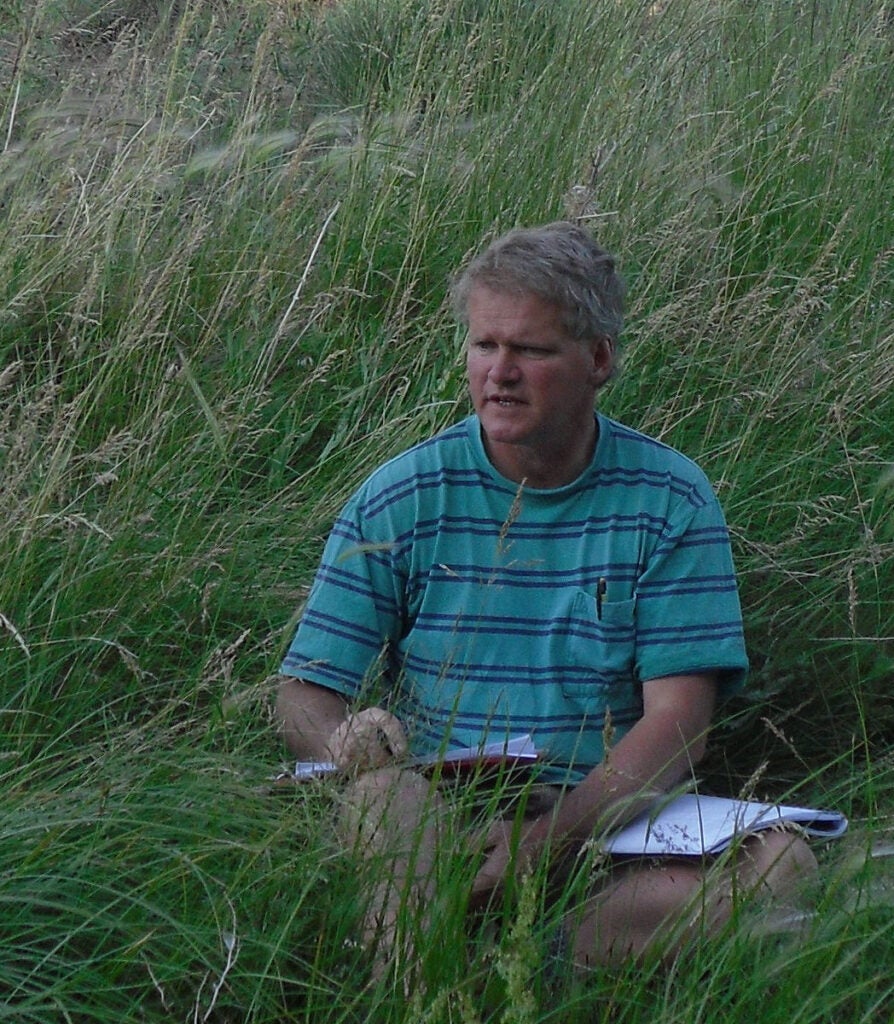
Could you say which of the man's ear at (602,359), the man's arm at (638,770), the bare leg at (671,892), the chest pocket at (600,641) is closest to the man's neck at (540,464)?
the man's ear at (602,359)

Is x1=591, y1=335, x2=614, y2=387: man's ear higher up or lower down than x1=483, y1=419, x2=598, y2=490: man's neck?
higher up

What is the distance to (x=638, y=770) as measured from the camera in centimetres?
273

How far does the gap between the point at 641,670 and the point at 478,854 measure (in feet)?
2.37

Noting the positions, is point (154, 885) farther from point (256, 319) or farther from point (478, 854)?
point (256, 319)

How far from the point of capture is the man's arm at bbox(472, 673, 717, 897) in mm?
2516

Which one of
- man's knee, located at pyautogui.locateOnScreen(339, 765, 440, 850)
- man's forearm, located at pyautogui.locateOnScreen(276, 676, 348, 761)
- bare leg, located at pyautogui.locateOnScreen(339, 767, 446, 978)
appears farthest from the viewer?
man's forearm, located at pyautogui.locateOnScreen(276, 676, 348, 761)

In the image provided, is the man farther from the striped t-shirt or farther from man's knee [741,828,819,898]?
man's knee [741,828,819,898]

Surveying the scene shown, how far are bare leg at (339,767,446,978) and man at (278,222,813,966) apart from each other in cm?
27

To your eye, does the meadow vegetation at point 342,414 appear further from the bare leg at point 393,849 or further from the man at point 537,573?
the man at point 537,573

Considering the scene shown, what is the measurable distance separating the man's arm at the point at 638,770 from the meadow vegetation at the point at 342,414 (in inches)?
5.3

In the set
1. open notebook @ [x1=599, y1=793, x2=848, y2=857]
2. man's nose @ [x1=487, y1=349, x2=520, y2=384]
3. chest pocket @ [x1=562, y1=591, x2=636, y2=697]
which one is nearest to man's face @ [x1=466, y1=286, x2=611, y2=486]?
man's nose @ [x1=487, y1=349, x2=520, y2=384]

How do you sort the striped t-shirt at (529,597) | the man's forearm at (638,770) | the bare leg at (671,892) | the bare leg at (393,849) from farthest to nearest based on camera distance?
the striped t-shirt at (529,597)
the man's forearm at (638,770)
the bare leg at (671,892)
the bare leg at (393,849)

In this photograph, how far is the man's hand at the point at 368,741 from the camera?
250 cm

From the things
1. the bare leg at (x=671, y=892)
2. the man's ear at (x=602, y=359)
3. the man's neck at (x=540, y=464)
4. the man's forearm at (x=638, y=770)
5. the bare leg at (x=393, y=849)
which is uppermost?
the man's ear at (x=602, y=359)
